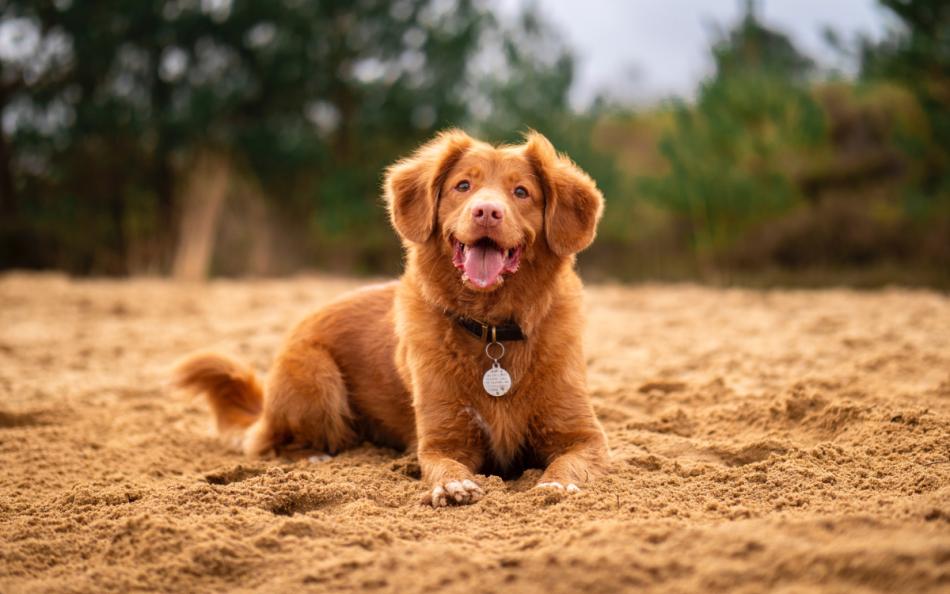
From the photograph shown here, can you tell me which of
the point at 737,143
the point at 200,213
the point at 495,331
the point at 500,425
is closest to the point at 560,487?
the point at 500,425

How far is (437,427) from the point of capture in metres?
3.98

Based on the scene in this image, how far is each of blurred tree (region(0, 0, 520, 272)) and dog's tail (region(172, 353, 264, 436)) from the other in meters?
13.4

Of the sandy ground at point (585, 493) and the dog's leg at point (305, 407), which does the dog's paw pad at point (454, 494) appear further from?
the dog's leg at point (305, 407)

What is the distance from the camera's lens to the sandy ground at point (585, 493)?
2514 mm

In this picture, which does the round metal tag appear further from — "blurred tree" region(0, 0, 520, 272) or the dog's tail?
"blurred tree" region(0, 0, 520, 272)

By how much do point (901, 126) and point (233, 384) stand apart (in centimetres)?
1248

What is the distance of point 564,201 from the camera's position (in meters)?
4.27

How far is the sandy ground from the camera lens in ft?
8.25

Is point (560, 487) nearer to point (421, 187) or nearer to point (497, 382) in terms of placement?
point (497, 382)

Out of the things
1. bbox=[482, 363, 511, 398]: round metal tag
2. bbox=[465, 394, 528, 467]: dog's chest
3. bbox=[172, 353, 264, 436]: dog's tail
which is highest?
bbox=[482, 363, 511, 398]: round metal tag

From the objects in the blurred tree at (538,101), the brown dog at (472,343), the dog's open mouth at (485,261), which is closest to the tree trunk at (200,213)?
the blurred tree at (538,101)

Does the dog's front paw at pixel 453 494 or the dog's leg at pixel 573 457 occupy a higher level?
the dog's leg at pixel 573 457

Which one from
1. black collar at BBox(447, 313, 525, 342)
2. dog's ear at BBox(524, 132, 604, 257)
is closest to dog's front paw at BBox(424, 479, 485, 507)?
black collar at BBox(447, 313, 525, 342)

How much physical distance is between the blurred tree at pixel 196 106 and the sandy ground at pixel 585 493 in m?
11.2
